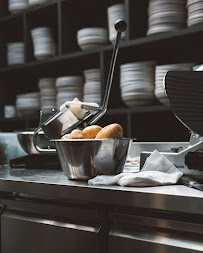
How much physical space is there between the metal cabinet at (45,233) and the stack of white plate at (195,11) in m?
1.39

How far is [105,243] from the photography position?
30.7 inches

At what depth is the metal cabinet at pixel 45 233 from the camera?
31.5 inches

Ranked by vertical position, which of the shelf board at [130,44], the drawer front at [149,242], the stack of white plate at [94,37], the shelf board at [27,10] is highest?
the shelf board at [27,10]

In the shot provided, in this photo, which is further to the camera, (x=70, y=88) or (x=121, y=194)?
(x=70, y=88)

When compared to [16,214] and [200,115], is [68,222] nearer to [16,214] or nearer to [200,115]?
[16,214]

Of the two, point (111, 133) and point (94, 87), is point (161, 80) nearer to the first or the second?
point (94, 87)

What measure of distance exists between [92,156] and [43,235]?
0.24m

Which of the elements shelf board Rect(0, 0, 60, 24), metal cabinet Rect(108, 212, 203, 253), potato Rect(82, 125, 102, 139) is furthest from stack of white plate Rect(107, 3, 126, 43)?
metal cabinet Rect(108, 212, 203, 253)

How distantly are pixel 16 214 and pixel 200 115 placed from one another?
575 millimetres

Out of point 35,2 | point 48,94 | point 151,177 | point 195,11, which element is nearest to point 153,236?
point 151,177

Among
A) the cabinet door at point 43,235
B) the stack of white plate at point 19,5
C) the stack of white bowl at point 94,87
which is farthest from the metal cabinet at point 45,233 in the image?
the stack of white plate at point 19,5

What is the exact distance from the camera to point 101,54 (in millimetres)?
2221

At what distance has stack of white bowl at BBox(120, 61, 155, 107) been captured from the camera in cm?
202

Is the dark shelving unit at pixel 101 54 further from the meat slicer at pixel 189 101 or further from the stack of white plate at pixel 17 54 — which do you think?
the meat slicer at pixel 189 101
